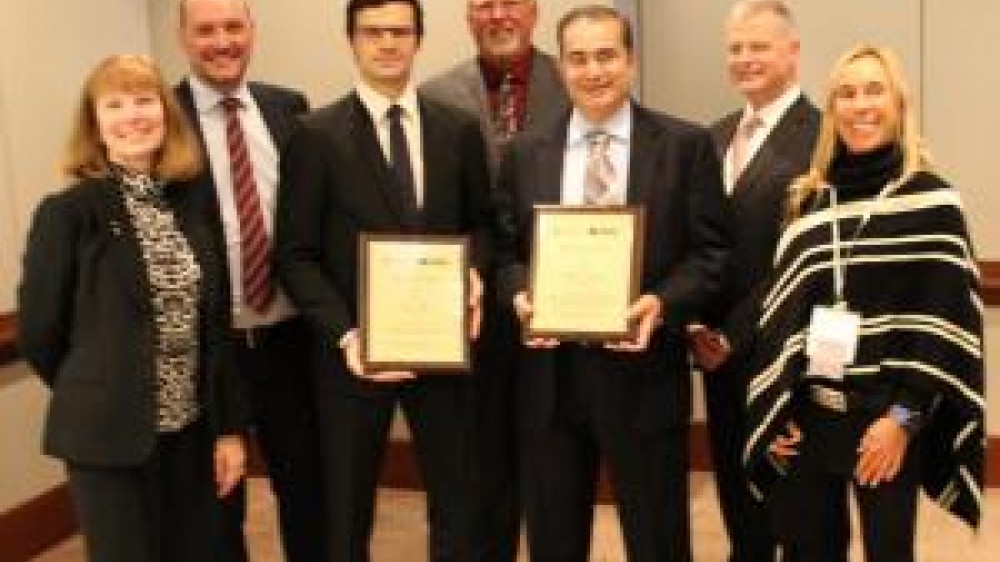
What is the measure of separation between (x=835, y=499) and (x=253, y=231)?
5.01ft

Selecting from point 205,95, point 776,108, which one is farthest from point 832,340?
point 205,95

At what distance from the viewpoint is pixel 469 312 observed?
2.73m

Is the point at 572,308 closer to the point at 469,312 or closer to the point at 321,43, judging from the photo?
the point at 469,312

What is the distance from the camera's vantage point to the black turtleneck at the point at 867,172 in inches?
96.6

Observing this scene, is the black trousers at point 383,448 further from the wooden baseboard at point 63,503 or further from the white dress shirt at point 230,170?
the wooden baseboard at point 63,503

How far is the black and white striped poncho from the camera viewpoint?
2.40m

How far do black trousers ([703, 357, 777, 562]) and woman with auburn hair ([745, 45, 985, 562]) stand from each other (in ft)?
1.79

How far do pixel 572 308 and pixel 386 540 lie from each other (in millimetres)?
1821

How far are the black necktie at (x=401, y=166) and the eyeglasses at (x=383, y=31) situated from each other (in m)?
0.16

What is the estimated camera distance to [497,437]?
3242mm

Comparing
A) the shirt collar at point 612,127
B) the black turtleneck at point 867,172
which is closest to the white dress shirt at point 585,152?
the shirt collar at point 612,127

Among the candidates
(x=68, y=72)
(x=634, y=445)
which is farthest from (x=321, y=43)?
(x=634, y=445)

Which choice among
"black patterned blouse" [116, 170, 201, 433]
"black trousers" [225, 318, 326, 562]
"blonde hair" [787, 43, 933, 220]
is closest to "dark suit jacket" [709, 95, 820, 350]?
"blonde hair" [787, 43, 933, 220]

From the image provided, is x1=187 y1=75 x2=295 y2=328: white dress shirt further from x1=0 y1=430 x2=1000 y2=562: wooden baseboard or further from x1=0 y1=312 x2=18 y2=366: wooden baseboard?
x1=0 y1=430 x2=1000 y2=562: wooden baseboard
